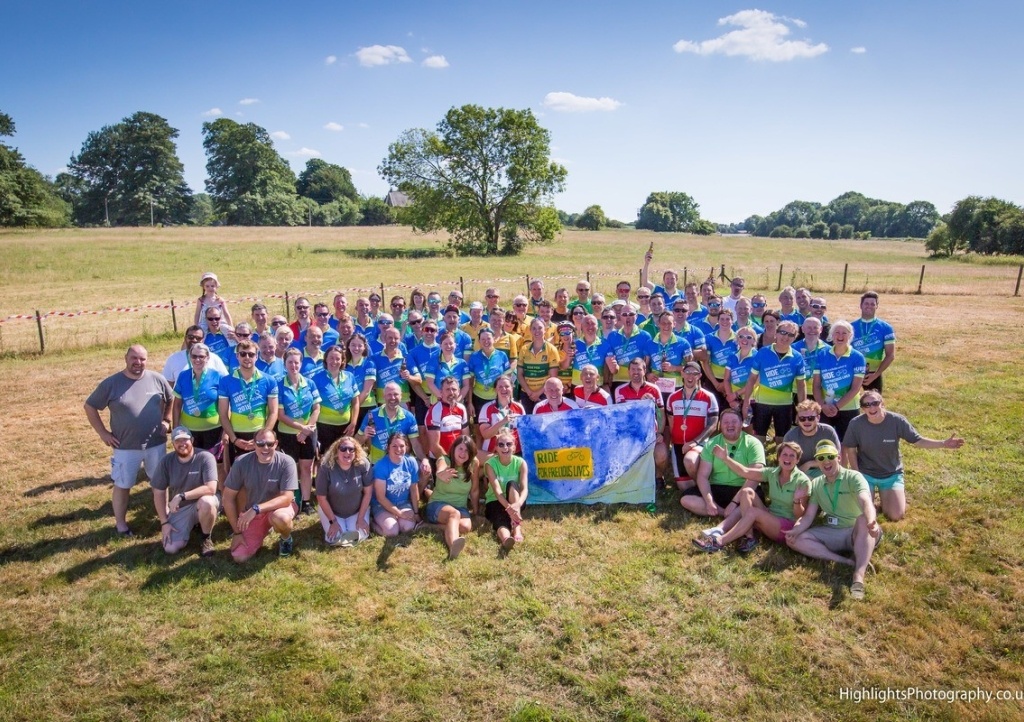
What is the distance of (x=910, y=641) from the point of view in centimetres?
479

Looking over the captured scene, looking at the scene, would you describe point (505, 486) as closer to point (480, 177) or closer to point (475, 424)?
point (475, 424)

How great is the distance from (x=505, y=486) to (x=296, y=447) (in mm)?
2502

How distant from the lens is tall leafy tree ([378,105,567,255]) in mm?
46219

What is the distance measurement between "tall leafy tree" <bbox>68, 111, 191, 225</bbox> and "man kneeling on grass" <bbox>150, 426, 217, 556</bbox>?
9014 cm

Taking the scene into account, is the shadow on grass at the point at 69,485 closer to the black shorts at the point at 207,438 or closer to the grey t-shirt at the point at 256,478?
the black shorts at the point at 207,438

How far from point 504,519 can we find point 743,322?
4571 millimetres

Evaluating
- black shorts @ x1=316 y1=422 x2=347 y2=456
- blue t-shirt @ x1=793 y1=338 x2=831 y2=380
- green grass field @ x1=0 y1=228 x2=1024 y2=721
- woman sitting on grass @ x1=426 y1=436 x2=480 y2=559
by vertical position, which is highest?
blue t-shirt @ x1=793 y1=338 x2=831 y2=380

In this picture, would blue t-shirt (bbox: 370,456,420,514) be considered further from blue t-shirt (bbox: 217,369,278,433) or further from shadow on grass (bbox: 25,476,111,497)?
shadow on grass (bbox: 25,476,111,497)

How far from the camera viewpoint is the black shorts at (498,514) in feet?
22.0

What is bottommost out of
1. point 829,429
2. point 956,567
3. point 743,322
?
point 956,567

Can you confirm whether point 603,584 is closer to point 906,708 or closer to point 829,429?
point 906,708

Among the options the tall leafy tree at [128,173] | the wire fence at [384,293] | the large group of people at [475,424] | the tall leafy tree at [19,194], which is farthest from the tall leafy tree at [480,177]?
the tall leafy tree at [128,173]

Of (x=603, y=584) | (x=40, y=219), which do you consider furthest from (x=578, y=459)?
(x=40, y=219)

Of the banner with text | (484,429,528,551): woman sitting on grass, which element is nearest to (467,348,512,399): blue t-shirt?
the banner with text
